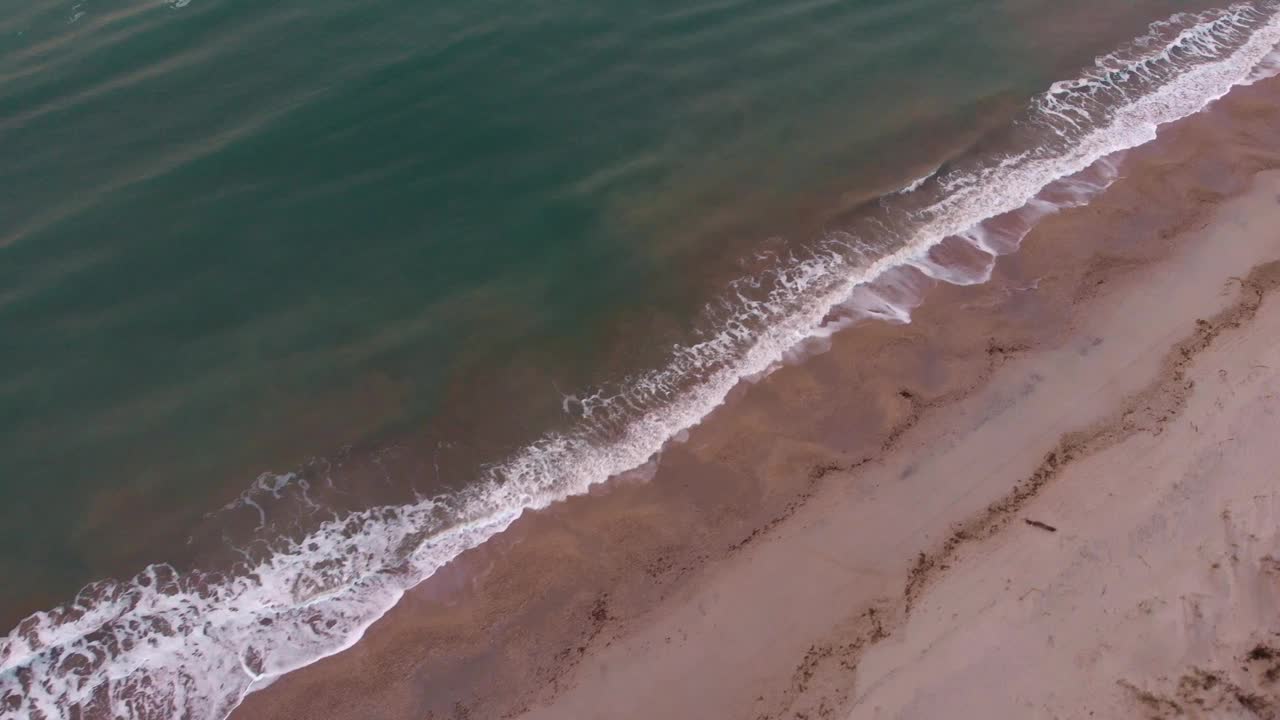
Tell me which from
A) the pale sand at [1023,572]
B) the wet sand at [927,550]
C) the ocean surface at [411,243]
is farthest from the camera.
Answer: the ocean surface at [411,243]

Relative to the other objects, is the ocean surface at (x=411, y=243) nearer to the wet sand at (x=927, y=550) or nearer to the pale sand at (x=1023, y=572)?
the wet sand at (x=927, y=550)

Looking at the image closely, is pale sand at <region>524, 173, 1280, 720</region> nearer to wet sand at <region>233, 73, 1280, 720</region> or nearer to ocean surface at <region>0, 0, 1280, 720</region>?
wet sand at <region>233, 73, 1280, 720</region>

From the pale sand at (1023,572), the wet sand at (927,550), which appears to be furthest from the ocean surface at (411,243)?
the pale sand at (1023,572)

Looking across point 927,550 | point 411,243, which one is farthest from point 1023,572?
point 411,243

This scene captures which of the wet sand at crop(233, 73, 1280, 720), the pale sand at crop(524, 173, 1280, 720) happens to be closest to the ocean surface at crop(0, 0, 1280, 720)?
the wet sand at crop(233, 73, 1280, 720)

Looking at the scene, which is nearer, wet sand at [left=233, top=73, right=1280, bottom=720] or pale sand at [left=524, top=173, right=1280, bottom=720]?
pale sand at [left=524, top=173, right=1280, bottom=720]

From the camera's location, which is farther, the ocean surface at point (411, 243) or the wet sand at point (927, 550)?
the ocean surface at point (411, 243)

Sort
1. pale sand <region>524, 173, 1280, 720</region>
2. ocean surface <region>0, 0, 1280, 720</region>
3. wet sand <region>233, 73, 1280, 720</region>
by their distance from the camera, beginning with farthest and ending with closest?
1. ocean surface <region>0, 0, 1280, 720</region>
2. wet sand <region>233, 73, 1280, 720</region>
3. pale sand <region>524, 173, 1280, 720</region>

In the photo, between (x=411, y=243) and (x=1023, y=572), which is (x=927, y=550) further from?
(x=411, y=243)
